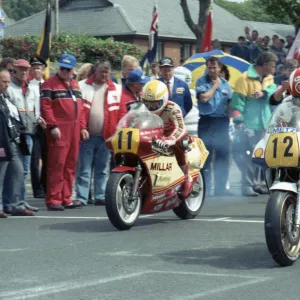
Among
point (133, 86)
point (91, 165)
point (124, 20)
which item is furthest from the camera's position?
point (124, 20)

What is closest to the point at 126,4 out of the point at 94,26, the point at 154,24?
the point at 94,26

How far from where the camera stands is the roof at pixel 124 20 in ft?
222

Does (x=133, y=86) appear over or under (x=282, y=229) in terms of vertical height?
over

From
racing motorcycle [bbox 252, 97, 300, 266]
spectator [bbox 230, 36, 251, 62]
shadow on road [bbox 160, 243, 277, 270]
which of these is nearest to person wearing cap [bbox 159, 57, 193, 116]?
shadow on road [bbox 160, 243, 277, 270]

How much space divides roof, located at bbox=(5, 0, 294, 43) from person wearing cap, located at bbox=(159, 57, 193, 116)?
167 feet

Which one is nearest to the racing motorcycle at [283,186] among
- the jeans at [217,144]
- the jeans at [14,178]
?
the jeans at [14,178]

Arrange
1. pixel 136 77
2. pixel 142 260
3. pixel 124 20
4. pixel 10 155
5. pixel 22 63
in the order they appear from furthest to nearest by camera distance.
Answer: pixel 124 20 → pixel 136 77 → pixel 22 63 → pixel 10 155 → pixel 142 260

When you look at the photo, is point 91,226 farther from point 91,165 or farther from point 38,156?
point 38,156

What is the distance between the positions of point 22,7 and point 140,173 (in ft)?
411

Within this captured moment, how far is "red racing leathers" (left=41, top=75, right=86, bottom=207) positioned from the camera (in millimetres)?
14219

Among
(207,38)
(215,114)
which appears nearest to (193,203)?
(215,114)

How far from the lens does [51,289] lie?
795cm

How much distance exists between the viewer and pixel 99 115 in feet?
48.7

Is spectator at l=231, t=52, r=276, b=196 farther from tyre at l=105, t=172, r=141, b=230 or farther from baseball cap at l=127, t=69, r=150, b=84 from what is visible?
tyre at l=105, t=172, r=141, b=230
